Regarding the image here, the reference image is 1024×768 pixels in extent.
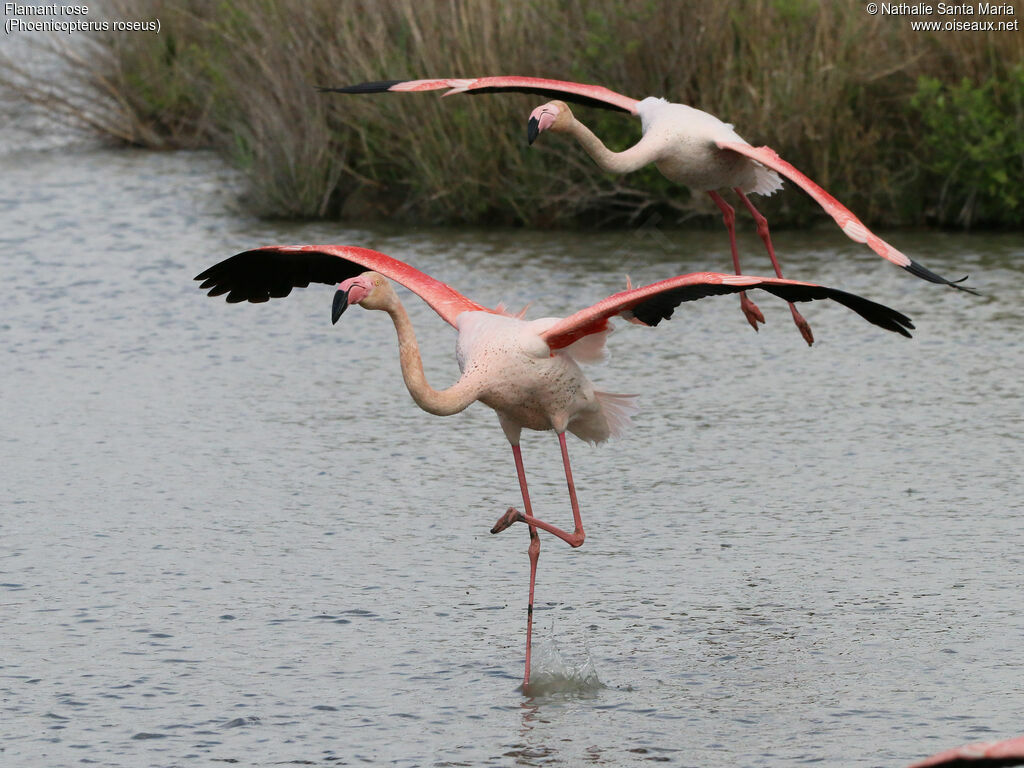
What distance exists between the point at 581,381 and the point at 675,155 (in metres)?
1.64

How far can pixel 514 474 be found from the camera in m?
8.35

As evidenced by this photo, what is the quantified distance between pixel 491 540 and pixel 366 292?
197cm

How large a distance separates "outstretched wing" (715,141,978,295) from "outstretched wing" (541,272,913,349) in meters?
0.18

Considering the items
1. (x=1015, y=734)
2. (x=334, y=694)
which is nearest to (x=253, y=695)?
(x=334, y=694)

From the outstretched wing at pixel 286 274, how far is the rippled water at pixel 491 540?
3.46ft

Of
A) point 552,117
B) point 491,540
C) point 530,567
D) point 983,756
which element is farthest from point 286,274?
point 983,756

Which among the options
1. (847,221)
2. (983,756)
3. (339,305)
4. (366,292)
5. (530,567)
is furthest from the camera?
(530,567)

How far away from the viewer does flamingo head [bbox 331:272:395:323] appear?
5.61 metres

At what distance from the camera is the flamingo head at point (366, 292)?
18.4 ft

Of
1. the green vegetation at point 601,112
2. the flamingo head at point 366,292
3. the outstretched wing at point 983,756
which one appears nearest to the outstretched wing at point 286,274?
the flamingo head at point 366,292

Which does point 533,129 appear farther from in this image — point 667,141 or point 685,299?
point 685,299

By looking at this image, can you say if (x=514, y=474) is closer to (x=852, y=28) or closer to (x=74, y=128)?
(x=852, y=28)

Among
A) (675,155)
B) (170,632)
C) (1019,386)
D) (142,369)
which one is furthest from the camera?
(142,369)

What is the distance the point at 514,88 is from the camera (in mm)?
7508
